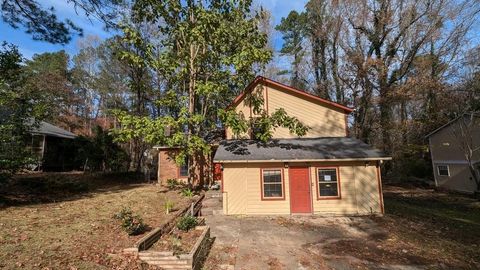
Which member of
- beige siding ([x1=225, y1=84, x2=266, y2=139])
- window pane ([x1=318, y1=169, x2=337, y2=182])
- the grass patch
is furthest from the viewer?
beige siding ([x1=225, y1=84, x2=266, y2=139])

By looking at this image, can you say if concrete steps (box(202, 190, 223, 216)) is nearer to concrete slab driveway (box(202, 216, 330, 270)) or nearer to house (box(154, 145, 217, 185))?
concrete slab driveway (box(202, 216, 330, 270))

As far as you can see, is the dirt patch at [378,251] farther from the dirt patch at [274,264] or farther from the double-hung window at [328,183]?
the double-hung window at [328,183]

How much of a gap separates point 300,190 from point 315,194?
2.28 ft

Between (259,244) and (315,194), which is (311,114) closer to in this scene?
(315,194)

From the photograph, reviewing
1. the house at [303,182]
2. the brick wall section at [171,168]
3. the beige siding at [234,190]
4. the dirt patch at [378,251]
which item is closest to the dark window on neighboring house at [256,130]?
the house at [303,182]

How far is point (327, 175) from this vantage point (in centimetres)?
1351

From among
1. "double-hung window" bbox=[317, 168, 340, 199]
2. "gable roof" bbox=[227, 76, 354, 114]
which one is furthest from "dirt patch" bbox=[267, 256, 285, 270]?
"gable roof" bbox=[227, 76, 354, 114]

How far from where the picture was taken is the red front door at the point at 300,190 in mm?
13352

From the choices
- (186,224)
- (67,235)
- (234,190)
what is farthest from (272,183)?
(67,235)

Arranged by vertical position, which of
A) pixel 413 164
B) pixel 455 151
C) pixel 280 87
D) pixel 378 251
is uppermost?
pixel 280 87

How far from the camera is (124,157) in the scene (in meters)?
25.0

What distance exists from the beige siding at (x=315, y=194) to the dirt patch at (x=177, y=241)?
4104 millimetres

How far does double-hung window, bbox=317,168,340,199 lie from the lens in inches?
527

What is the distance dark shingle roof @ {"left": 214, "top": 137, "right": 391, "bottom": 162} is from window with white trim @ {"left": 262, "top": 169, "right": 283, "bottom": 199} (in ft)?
2.37
